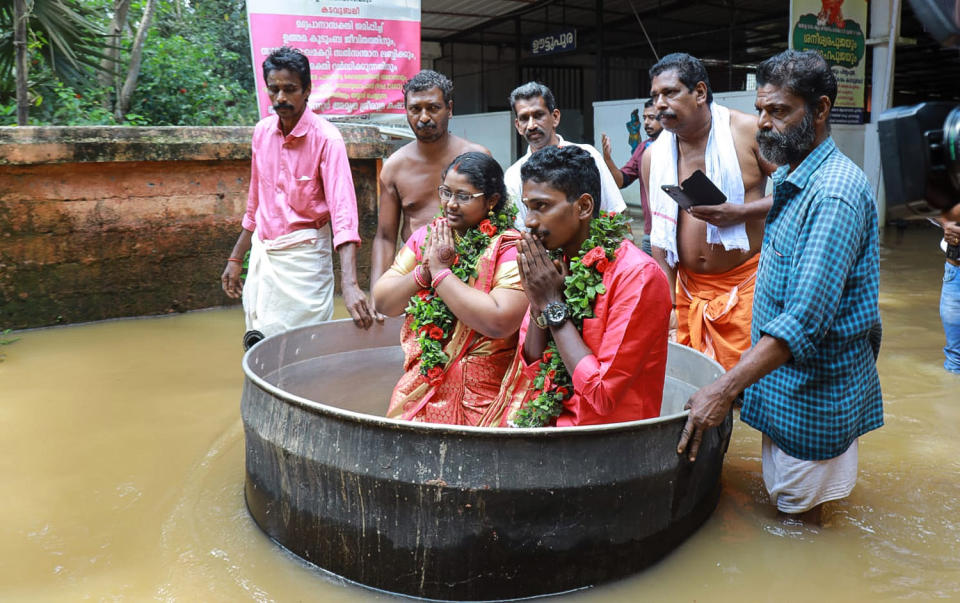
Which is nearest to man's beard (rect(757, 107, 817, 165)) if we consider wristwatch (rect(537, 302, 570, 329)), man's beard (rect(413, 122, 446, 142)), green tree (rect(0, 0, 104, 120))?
wristwatch (rect(537, 302, 570, 329))

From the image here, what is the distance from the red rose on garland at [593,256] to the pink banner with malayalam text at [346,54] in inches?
→ 182

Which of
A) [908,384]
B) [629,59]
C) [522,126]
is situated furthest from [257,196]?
[629,59]

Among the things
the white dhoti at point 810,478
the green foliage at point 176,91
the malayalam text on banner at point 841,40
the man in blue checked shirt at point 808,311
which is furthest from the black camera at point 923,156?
the malayalam text on banner at point 841,40

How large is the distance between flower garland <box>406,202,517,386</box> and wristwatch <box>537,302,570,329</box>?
20.3 inches

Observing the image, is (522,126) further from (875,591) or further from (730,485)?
(875,591)

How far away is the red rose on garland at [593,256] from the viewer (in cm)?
258

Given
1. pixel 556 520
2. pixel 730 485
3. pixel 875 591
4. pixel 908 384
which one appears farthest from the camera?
pixel 908 384

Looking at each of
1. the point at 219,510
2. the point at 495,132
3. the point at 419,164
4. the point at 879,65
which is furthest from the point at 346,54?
the point at 495,132

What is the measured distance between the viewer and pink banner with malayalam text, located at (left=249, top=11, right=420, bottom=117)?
6.54 m

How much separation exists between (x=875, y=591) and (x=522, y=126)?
2859mm

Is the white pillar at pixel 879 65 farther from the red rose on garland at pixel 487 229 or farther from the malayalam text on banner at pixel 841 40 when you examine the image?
the red rose on garland at pixel 487 229

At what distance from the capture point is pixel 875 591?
103 inches

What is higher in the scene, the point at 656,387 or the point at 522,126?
the point at 522,126

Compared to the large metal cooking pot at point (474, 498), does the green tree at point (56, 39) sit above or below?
above
